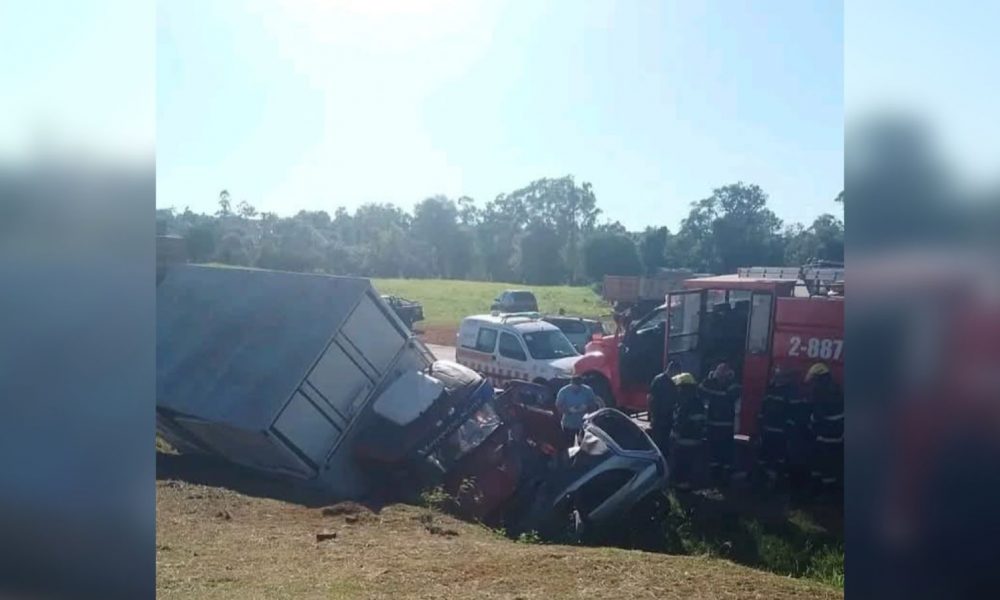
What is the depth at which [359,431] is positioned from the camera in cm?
885

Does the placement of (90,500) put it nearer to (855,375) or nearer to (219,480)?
(855,375)

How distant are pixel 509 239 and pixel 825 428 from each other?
3260 millimetres

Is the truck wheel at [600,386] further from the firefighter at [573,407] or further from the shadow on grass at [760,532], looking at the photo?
the shadow on grass at [760,532]

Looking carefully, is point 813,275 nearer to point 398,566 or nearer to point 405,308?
point 405,308

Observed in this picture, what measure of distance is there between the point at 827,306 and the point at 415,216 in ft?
12.3

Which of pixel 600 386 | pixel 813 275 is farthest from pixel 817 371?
pixel 600 386

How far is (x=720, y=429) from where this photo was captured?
8.29 meters

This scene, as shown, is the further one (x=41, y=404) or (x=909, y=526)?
(x=41, y=404)

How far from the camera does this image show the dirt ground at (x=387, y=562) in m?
5.26

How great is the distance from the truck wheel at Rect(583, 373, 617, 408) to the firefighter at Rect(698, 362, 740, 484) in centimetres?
270

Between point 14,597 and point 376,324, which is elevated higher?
point 376,324

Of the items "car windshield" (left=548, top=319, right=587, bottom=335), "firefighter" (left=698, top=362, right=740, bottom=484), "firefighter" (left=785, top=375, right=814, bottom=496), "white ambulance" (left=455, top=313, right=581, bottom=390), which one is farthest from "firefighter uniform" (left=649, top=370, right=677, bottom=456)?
"car windshield" (left=548, top=319, right=587, bottom=335)

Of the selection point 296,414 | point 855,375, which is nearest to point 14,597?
point 855,375

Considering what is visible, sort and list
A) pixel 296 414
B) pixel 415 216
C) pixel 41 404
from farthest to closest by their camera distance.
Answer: pixel 296 414
pixel 415 216
pixel 41 404
